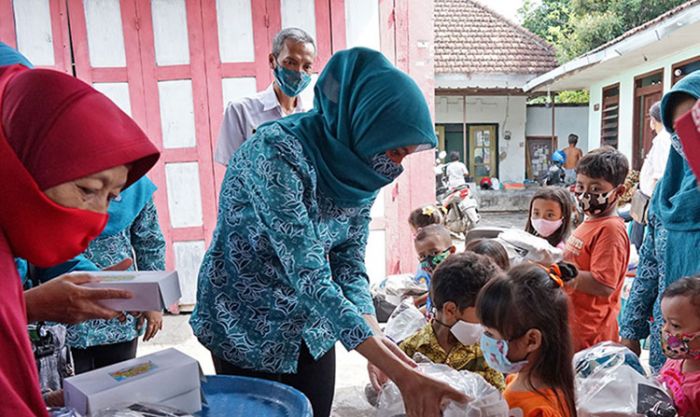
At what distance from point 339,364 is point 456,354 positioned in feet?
6.47

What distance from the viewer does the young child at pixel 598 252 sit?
2572 mm

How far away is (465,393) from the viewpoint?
1.34m

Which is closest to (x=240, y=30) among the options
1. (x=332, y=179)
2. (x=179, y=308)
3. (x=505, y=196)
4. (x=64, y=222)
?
(x=179, y=308)

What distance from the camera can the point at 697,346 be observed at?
1.88m

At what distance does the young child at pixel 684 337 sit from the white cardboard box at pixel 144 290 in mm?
1767

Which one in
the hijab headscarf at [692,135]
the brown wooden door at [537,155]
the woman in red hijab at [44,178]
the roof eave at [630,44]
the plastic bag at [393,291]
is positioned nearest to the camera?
A: the woman in red hijab at [44,178]

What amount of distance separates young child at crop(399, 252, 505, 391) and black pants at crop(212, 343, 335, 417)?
54cm

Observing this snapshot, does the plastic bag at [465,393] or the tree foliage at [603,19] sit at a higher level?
the tree foliage at [603,19]

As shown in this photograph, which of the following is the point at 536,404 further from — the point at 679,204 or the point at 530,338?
the point at 679,204

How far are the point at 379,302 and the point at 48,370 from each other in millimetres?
2996

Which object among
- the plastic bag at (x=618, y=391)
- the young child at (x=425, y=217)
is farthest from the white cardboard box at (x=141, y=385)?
the young child at (x=425, y=217)

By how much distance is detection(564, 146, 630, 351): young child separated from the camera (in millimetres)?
2572

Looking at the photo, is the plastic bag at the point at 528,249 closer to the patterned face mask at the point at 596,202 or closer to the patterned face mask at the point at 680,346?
the patterned face mask at the point at 596,202

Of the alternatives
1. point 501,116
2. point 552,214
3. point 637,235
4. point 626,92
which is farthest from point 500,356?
point 501,116
